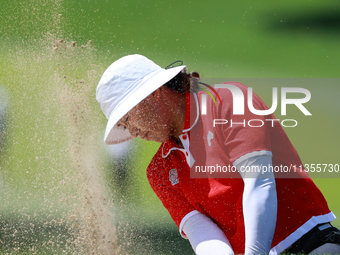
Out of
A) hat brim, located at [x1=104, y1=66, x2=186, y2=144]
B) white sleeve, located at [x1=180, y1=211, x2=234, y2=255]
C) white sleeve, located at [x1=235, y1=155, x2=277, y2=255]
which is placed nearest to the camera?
white sleeve, located at [x1=235, y1=155, x2=277, y2=255]

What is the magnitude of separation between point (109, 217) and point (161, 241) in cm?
78

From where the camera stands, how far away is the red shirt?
108cm

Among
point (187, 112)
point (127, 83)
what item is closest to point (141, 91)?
point (127, 83)

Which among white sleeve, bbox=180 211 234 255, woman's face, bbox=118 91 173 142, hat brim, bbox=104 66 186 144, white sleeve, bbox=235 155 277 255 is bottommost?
white sleeve, bbox=180 211 234 255

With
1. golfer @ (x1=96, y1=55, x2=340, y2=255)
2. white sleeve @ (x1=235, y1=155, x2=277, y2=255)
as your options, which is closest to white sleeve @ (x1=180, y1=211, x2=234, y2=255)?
golfer @ (x1=96, y1=55, x2=340, y2=255)

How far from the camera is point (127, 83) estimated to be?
1.26 m

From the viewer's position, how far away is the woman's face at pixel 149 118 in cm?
127

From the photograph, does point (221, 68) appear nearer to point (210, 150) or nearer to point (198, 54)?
point (198, 54)

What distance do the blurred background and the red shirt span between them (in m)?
0.79

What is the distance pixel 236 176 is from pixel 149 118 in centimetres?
37

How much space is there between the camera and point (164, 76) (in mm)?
1242

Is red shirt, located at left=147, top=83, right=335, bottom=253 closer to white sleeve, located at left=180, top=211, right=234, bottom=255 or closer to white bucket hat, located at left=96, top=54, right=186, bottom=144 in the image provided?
white sleeve, located at left=180, top=211, right=234, bottom=255

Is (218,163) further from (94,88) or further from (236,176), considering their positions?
(94,88)

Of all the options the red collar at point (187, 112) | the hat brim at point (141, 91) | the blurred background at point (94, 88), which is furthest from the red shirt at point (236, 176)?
the blurred background at point (94, 88)
